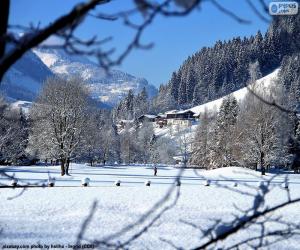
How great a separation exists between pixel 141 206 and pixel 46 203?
12.4 feet

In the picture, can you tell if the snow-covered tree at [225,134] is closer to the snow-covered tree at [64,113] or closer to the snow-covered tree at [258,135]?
the snow-covered tree at [258,135]

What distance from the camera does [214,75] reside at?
14888 centimetres

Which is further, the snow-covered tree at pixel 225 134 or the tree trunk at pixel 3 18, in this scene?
the snow-covered tree at pixel 225 134

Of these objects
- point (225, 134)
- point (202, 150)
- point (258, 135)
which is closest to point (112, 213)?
point (258, 135)

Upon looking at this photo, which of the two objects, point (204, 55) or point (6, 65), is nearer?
point (6, 65)

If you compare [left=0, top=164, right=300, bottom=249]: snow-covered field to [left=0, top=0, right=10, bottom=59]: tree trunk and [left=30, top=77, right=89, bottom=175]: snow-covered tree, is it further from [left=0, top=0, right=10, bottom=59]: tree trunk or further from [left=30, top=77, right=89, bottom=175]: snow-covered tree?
[left=30, top=77, right=89, bottom=175]: snow-covered tree

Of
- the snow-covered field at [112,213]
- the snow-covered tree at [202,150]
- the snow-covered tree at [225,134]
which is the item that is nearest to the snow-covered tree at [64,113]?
the snow-covered field at [112,213]

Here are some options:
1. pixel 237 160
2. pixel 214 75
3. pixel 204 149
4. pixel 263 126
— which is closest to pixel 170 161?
pixel 204 149

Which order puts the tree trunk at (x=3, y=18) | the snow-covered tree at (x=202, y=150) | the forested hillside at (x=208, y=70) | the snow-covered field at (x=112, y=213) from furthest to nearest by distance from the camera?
1. the forested hillside at (x=208, y=70)
2. the snow-covered tree at (x=202, y=150)
3. the snow-covered field at (x=112, y=213)
4. the tree trunk at (x=3, y=18)

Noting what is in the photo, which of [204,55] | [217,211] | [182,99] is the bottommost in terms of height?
[217,211]

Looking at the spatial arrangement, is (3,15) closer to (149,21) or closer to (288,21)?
(149,21)

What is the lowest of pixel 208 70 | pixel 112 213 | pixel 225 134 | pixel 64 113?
pixel 112 213

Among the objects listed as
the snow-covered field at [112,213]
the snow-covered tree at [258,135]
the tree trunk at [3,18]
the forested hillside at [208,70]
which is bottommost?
the snow-covered field at [112,213]

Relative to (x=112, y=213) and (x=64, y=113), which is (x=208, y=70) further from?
(x=112, y=213)
